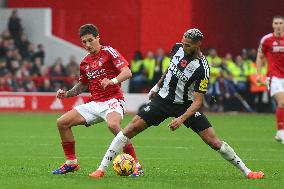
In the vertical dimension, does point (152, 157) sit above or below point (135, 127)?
below

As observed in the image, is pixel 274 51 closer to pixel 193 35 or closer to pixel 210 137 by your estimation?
pixel 210 137

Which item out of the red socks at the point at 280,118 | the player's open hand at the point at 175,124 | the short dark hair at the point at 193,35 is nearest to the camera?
the player's open hand at the point at 175,124

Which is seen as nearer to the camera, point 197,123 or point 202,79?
point 202,79

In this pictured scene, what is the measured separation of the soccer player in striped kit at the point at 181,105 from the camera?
38.2 feet

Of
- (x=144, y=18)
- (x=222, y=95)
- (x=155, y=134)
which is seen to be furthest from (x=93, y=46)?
(x=144, y=18)

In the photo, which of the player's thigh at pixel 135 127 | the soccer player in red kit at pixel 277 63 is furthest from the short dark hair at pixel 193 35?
the soccer player in red kit at pixel 277 63

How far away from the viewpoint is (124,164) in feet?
39.4

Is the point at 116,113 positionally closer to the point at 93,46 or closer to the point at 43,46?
the point at 93,46

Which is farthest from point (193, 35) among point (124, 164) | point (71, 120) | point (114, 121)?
point (71, 120)

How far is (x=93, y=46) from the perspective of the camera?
40.8ft

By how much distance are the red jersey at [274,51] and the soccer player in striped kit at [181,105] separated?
20.1 feet

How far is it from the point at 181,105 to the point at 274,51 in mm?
6386

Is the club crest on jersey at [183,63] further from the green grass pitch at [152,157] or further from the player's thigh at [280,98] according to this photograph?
the player's thigh at [280,98]

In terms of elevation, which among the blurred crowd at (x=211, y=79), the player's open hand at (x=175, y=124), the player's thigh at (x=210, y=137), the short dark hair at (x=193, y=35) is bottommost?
the blurred crowd at (x=211, y=79)
